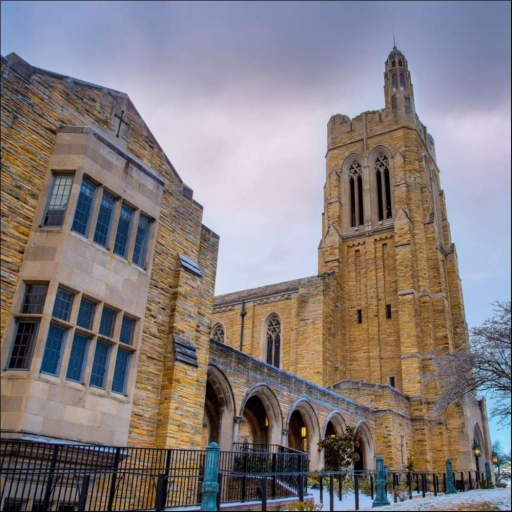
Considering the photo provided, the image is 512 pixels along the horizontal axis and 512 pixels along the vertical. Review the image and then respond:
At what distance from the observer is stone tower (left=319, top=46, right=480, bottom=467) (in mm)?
33250

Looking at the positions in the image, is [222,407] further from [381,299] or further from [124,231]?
[381,299]

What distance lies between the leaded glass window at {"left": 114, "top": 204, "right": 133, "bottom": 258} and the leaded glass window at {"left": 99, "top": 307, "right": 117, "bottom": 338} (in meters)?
1.38

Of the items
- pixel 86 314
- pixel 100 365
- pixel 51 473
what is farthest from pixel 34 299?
pixel 51 473

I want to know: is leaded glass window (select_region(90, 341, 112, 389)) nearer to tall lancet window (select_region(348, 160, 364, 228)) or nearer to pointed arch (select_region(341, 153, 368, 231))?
pointed arch (select_region(341, 153, 368, 231))

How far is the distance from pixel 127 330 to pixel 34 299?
2420 millimetres

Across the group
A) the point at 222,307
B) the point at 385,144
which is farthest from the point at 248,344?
the point at 385,144

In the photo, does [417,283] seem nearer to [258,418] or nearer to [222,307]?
[222,307]

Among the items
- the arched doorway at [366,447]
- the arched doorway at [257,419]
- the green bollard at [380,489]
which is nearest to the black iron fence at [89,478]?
the green bollard at [380,489]

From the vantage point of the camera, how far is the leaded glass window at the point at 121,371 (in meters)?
11.5

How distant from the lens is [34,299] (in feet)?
33.7

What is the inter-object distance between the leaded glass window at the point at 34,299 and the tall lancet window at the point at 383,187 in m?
33.7

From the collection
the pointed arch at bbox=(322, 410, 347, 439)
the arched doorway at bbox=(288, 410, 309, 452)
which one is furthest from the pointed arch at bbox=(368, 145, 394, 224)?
the arched doorway at bbox=(288, 410, 309, 452)

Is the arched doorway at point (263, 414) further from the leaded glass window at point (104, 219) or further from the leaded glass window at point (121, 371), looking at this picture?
the leaded glass window at point (104, 219)

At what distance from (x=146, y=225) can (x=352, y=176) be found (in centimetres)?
3351
